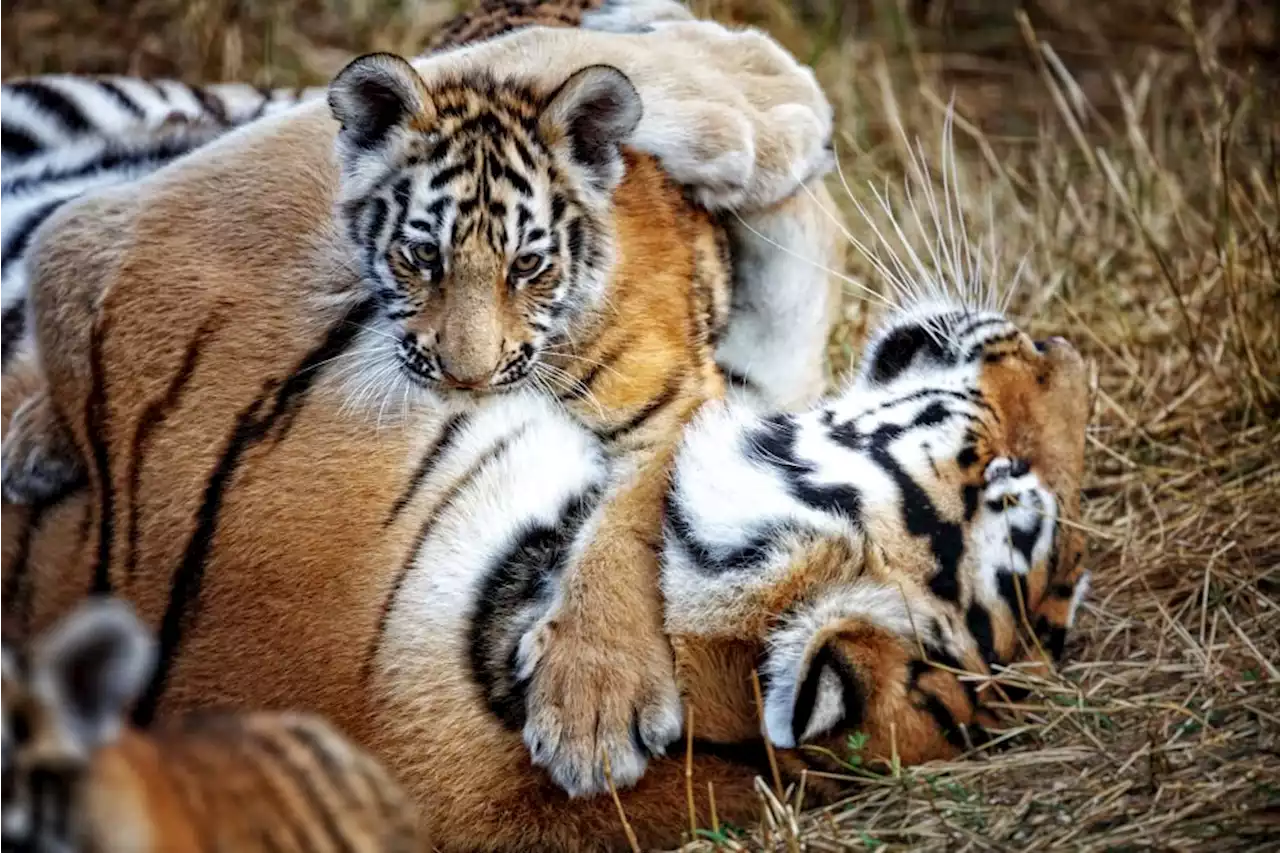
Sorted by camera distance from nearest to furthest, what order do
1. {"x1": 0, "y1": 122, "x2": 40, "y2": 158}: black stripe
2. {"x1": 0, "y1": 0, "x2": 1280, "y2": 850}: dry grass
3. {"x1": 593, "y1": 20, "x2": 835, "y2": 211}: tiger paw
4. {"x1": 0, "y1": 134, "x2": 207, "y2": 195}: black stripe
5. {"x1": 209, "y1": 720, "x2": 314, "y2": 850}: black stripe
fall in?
{"x1": 209, "y1": 720, "x2": 314, "y2": 850}: black stripe, {"x1": 0, "y1": 0, "x2": 1280, "y2": 850}: dry grass, {"x1": 593, "y1": 20, "x2": 835, "y2": 211}: tiger paw, {"x1": 0, "y1": 134, "x2": 207, "y2": 195}: black stripe, {"x1": 0, "y1": 122, "x2": 40, "y2": 158}: black stripe

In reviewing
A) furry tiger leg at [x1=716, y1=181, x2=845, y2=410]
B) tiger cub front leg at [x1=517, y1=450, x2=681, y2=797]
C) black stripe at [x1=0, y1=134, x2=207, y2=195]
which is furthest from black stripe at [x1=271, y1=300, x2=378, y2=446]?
black stripe at [x1=0, y1=134, x2=207, y2=195]

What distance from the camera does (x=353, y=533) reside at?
7.11 feet

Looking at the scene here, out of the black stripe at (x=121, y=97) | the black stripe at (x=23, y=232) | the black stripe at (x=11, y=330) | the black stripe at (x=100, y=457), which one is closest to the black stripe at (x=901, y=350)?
the black stripe at (x=100, y=457)

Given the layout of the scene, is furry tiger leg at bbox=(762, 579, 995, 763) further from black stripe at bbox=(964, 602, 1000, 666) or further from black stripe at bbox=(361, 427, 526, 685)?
black stripe at bbox=(361, 427, 526, 685)

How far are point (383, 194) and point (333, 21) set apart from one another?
3.00m

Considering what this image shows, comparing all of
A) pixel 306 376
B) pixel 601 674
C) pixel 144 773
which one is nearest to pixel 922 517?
pixel 601 674

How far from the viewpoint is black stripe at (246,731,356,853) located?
115 cm

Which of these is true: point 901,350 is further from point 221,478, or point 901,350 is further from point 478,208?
point 221,478

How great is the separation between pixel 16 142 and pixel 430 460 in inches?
59.3

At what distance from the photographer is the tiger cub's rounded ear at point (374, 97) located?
2.24 meters

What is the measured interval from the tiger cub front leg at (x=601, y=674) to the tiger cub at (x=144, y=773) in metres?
0.73

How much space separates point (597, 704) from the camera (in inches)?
78.4

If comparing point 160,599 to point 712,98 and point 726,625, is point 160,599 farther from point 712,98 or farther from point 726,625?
point 712,98

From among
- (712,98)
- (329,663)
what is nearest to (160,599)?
(329,663)
